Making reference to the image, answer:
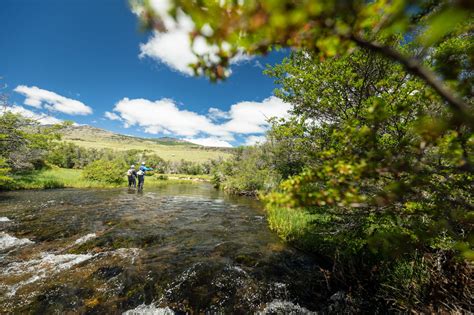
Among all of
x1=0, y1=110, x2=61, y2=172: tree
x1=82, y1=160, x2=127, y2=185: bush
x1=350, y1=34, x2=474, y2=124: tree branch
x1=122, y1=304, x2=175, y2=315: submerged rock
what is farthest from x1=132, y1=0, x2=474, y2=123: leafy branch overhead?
x1=82, y1=160, x2=127, y2=185: bush

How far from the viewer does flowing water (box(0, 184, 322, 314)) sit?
5.89 meters

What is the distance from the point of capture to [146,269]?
24.9 feet

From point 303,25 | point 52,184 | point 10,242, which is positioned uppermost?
point 303,25

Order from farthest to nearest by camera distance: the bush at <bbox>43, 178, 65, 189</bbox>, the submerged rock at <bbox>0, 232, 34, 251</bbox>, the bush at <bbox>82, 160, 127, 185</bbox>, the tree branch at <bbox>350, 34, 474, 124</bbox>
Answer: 1. the bush at <bbox>82, 160, 127, 185</bbox>
2. the bush at <bbox>43, 178, 65, 189</bbox>
3. the submerged rock at <bbox>0, 232, 34, 251</bbox>
4. the tree branch at <bbox>350, 34, 474, 124</bbox>

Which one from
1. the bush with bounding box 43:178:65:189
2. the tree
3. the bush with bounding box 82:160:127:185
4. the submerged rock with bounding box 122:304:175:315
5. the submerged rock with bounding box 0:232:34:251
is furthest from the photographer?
the bush with bounding box 82:160:127:185

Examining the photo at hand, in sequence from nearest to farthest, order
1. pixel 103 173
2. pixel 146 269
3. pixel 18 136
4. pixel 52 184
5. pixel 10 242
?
pixel 146 269 → pixel 10 242 → pixel 18 136 → pixel 52 184 → pixel 103 173

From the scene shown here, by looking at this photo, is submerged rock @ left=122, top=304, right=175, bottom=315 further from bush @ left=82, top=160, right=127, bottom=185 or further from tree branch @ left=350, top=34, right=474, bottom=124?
bush @ left=82, top=160, right=127, bottom=185

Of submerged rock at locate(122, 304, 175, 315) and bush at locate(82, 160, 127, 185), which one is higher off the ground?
bush at locate(82, 160, 127, 185)

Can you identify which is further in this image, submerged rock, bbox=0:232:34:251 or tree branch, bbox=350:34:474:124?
submerged rock, bbox=0:232:34:251

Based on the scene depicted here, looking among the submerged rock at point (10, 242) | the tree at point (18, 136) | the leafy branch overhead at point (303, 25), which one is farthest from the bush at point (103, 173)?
the leafy branch overhead at point (303, 25)

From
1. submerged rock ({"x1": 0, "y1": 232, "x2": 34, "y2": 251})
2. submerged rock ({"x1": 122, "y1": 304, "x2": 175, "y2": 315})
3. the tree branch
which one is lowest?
submerged rock ({"x1": 0, "y1": 232, "x2": 34, "y2": 251})

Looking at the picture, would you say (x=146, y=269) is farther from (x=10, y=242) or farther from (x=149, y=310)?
(x=10, y=242)

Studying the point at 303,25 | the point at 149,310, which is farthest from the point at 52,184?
A: the point at 303,25

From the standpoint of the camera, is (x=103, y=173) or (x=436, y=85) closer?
(x=436, y=85)
